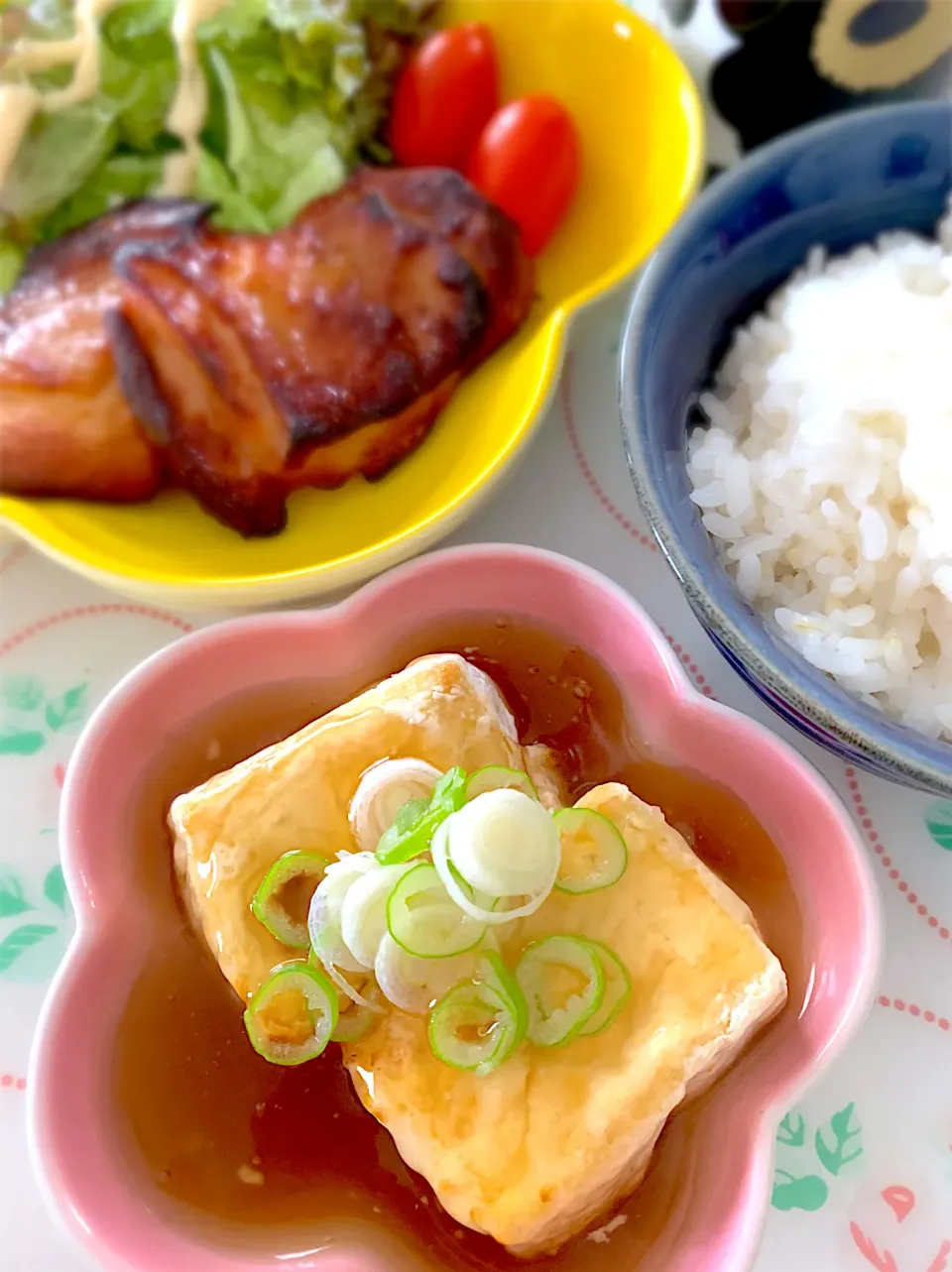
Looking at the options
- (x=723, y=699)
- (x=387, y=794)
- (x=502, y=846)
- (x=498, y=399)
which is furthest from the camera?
(x=498, y=399)

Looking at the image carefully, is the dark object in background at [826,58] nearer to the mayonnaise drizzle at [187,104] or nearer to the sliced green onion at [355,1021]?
the mayonnaise drizzle at [187,104]

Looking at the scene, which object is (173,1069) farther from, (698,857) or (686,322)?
(686,322)

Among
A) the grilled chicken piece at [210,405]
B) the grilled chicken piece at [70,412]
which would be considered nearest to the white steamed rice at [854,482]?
the grilled chicken piece at [210,405]

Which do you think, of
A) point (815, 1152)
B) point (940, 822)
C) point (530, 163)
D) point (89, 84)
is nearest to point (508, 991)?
point (815, 1152)

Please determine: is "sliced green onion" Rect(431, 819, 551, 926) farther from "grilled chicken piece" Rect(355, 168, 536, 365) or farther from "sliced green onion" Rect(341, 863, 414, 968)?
"grilled chicken piece" Rect(355, 168, 536, 365)

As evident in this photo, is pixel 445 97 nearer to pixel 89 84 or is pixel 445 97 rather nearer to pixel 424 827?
pixel 89 84

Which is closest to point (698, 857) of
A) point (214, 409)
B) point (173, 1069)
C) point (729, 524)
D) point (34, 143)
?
point (729, 524)
